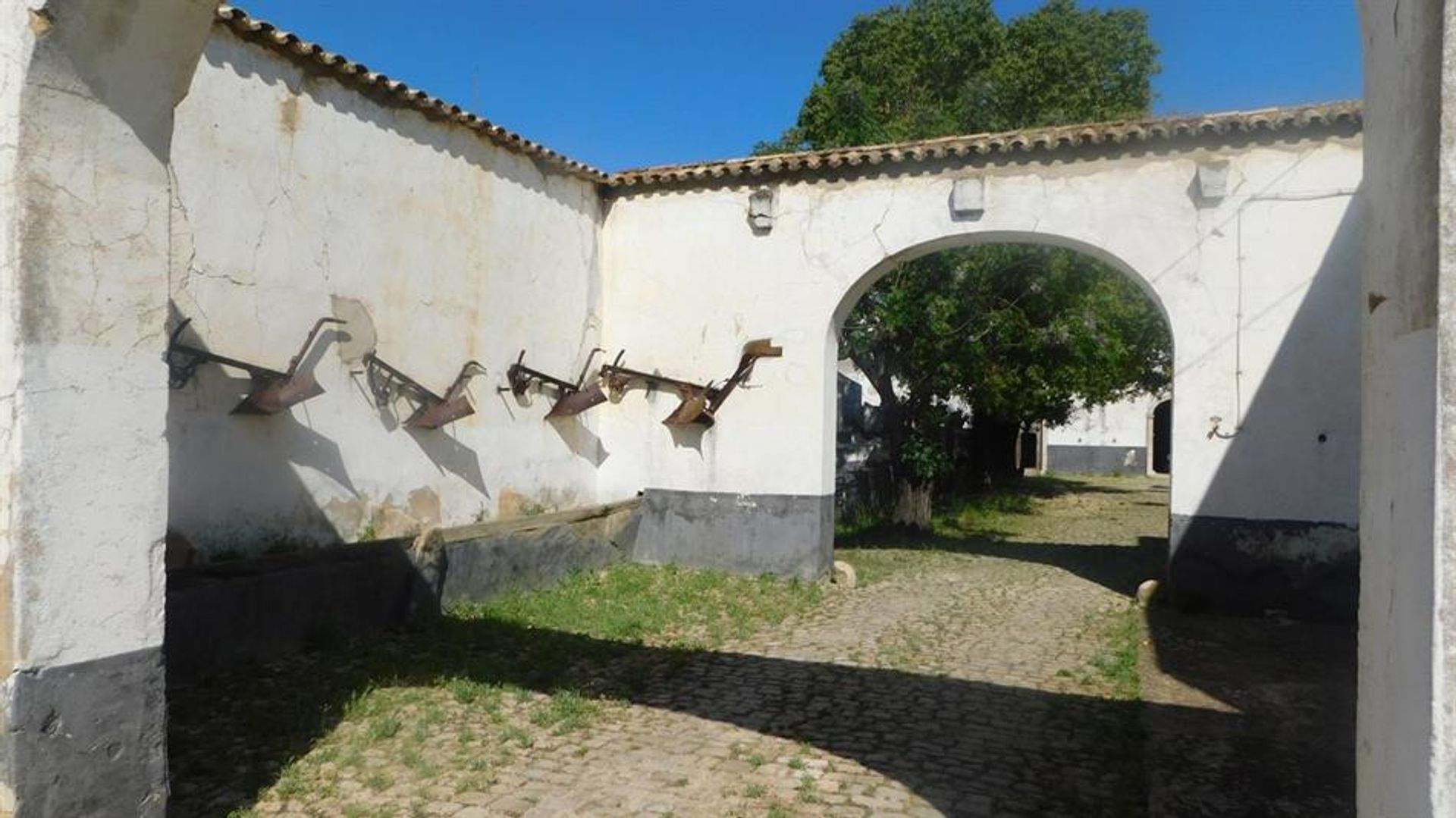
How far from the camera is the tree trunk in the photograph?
43.3 ft

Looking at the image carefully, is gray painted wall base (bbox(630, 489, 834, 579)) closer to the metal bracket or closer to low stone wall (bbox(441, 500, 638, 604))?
low stone wall (bbox(441, 500, 638, 604))

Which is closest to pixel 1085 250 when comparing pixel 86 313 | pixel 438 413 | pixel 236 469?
pixel 438 413

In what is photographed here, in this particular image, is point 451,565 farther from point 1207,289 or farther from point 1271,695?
point 1207,289

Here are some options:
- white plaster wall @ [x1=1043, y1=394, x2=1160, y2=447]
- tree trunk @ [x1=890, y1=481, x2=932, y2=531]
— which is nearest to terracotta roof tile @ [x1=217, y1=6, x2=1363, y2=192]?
tree trunk @ [x1=890, y1=481, x2=932, y2=531]

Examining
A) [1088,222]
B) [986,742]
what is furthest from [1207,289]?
[986,742]

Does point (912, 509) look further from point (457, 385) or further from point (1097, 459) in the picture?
point (1097, 459)

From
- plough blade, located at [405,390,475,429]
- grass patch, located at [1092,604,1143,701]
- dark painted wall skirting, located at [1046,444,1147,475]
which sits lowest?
grass patch, located at [1092,604,1143,701]

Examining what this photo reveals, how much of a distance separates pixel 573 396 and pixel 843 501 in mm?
5292

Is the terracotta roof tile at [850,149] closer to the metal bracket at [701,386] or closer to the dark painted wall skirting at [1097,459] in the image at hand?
the metal bracket at [701,386]

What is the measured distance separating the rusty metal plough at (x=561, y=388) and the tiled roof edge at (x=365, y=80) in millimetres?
1798

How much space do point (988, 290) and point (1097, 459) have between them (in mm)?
16955

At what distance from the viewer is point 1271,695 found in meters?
5.46

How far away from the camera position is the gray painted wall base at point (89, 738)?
2988 millimetres

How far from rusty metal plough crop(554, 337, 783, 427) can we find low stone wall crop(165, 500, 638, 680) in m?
1.20
